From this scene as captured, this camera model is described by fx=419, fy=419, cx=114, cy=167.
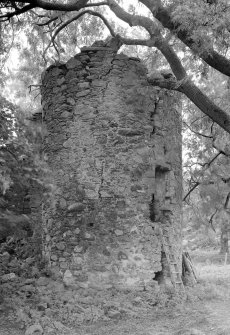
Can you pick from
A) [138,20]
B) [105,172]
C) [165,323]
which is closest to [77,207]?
[105,172]

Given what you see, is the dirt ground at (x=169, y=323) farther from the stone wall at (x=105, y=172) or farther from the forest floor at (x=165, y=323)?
the stone wall at (x=105, y=172)

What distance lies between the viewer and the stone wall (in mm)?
6699

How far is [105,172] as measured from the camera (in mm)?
6898

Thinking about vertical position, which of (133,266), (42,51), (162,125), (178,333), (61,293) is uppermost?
(42,51)

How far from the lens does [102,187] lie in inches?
270

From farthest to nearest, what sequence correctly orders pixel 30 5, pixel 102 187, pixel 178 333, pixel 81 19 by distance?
pixel 81 19 < pixel 102 187 < pixel 30 5 < pixel 178 333

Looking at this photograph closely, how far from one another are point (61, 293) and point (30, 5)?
4.43 m

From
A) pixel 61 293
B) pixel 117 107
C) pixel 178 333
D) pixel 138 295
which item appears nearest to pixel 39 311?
pixel 61 293

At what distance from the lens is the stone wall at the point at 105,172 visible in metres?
6.70

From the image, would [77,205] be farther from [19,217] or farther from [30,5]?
[30,5]

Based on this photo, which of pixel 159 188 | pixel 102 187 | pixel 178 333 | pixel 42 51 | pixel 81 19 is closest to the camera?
pixel 178 333

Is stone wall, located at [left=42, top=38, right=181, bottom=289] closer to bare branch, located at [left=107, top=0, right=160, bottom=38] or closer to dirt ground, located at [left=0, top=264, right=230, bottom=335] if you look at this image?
dirt ground, located at [left=0, top=264, right=230, bottom=335]

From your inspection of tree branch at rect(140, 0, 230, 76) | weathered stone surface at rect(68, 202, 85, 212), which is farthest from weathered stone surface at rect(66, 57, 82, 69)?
weathered stone surface at rect(68, 202, 85, 212)

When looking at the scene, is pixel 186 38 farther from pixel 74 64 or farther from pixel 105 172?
pixel 105 172
